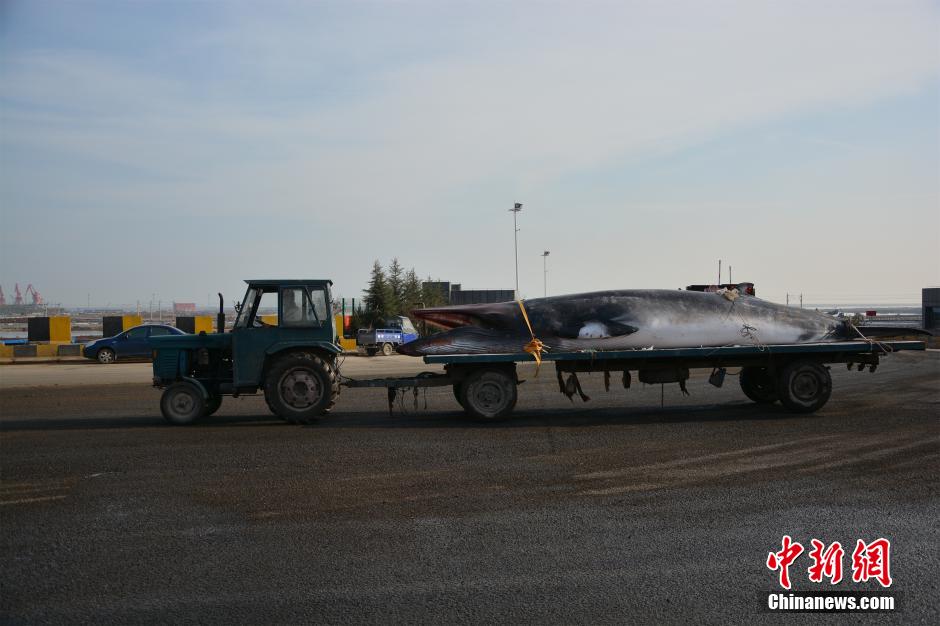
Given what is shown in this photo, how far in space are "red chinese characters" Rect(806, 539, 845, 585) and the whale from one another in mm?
7465

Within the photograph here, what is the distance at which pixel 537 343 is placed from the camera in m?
13.6

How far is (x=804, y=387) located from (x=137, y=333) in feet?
84.5

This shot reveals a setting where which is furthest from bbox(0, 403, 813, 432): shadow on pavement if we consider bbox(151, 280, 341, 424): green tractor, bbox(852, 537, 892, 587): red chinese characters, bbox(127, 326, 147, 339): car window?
bbox(127, 326, 147, 339): car window

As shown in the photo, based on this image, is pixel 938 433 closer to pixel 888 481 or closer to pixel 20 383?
pixel 888 481

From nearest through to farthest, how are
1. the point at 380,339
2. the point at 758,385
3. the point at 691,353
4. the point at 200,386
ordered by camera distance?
the point at 200,386 → the point at 691,353 → the point at 758,385 → the point at 380,339

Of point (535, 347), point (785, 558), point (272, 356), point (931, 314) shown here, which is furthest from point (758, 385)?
point (931, 314)

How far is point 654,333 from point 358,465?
6.50 meters

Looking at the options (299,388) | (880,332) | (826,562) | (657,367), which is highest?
(880,332)

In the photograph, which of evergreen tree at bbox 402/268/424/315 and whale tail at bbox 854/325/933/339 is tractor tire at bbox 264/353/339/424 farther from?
evergreen tree at bbox 402/268/424/315

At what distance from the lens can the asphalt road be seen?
5.41 metres

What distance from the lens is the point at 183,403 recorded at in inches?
529

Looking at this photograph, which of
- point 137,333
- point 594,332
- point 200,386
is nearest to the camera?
point 200,386

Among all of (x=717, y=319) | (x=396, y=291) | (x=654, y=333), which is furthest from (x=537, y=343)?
(x=396, y=291)

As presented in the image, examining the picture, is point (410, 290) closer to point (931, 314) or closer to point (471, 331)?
point (931, 314)
